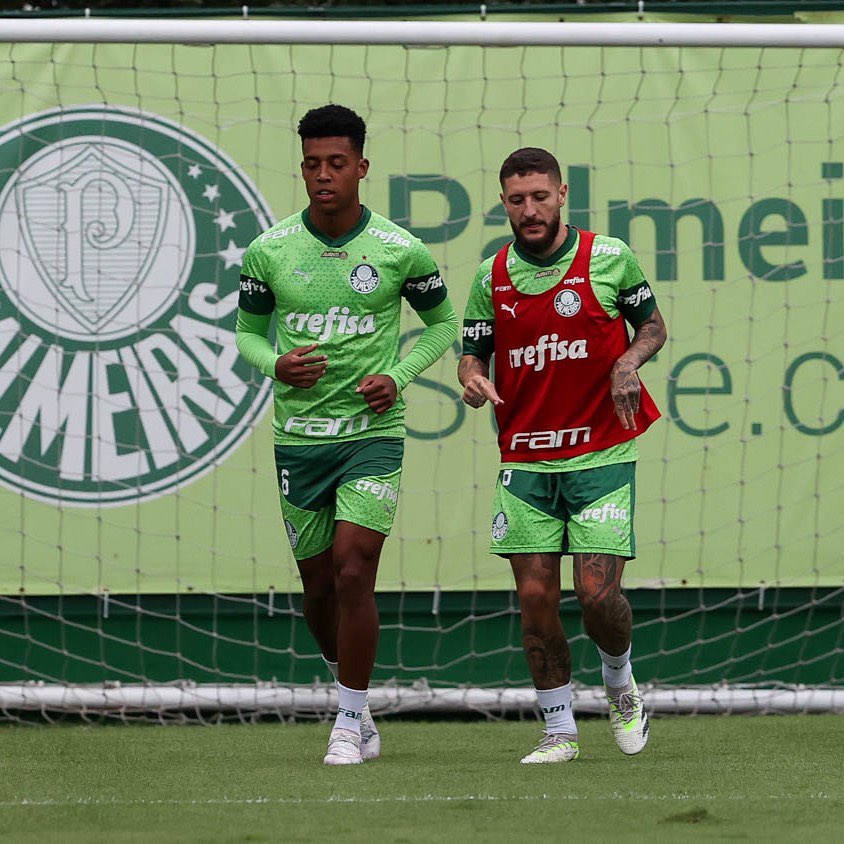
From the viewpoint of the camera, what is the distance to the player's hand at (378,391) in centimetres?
521

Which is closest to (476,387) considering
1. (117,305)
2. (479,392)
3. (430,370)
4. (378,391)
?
(479,392)

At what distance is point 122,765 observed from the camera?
5.47 m

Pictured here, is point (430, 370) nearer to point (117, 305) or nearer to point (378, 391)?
point (117, 305)

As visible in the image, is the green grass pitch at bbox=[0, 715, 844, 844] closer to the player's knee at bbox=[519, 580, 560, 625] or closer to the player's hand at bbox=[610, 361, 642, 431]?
the player's knee at bbox=[519, 580, 560, 625]

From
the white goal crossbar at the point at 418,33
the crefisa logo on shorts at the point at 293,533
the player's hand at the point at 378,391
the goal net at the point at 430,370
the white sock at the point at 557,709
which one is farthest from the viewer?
the goal net at the point at 430,370

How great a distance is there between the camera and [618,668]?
17.6ft

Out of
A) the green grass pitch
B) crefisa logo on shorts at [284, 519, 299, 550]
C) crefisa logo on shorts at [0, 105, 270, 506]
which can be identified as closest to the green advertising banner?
crefisa logo on shorts at [0, 105, 270, 506]

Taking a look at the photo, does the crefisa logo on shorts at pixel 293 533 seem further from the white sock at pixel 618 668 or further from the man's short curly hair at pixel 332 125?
the man's short curly hair at pixel 332 125

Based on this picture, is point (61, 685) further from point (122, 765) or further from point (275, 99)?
point (275, 99)

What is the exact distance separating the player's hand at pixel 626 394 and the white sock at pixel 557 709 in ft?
3.04

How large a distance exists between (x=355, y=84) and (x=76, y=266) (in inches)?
61.0

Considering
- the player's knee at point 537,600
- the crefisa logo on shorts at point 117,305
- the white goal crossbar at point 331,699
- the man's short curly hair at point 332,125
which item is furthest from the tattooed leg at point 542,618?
the crefisa logo on shorts at point 117,305

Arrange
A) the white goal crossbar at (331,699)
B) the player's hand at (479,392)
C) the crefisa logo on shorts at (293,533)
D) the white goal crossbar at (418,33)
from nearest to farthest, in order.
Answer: the player's hand at (479,392), the crefisa logo on shorts at (293,533), the white goal crossbar at (418,33), the white goal crossbar at (331,699)

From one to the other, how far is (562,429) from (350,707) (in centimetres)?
116
